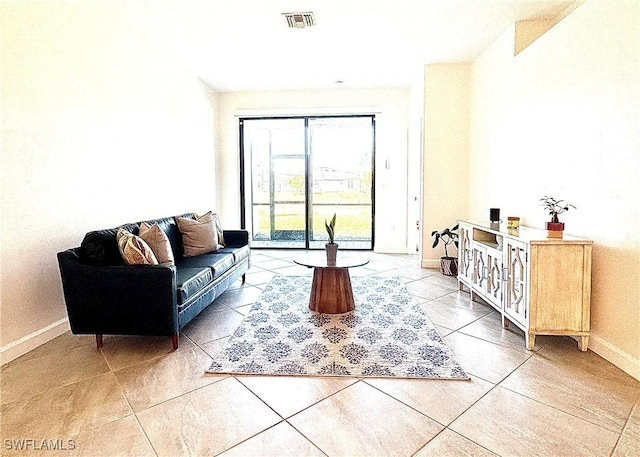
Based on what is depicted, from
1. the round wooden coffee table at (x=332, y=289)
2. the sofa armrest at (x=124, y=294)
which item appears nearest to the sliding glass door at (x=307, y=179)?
the round wooden coffee table at (x=332, y=289)

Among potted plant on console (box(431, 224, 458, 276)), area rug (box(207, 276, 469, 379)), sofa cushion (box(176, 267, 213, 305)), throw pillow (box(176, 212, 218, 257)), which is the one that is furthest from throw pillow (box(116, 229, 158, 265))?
potted plant on console (box(431, 224, 458, 276))

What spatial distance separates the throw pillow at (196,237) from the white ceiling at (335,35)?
1.99m

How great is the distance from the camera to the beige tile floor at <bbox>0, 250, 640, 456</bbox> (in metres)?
1.59

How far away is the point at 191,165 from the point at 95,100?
6.56 ft

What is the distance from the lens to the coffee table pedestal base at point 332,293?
10.6 feet

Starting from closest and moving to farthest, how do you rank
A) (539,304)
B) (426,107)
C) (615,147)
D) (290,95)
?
(615,147), (539,304), (426,107), (290,95)

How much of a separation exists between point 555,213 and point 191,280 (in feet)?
8.86

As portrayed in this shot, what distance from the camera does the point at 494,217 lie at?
3.59 meters

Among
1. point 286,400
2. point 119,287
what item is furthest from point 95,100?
point 286,400

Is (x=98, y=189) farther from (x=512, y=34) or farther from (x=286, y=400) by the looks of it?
(x=512, y=34)

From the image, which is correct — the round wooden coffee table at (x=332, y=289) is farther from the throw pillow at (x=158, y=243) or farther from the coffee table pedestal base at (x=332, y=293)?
the throw pillow at (x=158, y=243)

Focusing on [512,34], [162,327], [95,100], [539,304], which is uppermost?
[512,34]

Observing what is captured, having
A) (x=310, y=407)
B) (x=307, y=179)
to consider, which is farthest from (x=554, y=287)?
(x=307, y=179)

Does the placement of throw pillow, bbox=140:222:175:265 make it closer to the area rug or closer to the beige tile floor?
the beige tile floor
